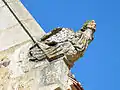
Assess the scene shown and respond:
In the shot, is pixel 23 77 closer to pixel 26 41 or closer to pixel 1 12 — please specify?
pixel 26 41

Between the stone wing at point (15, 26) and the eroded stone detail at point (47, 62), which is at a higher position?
the stone wing at point (15, 26)

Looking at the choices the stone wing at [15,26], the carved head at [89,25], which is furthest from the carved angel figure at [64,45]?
the stone wing at [15,26]

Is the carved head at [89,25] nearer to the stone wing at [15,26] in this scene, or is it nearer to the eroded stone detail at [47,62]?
the eroded stone detail at [47,62]

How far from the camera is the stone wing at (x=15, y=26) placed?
814 cm

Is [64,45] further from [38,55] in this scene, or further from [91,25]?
[91,25]

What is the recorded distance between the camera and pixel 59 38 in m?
7.92

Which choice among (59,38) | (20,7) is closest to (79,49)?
(59,38)

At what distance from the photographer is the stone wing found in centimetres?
814

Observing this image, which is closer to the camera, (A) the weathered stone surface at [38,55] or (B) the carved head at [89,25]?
(A) the weathered stone surface at [38,55]

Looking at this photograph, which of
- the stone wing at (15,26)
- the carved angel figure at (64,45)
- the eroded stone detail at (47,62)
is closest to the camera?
the eroded stone detail at (47,62)

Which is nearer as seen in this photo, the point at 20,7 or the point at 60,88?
the point at 60,88

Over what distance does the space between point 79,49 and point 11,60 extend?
0.96m

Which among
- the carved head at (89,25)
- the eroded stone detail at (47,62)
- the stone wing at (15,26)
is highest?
the stone wing at (15,26)

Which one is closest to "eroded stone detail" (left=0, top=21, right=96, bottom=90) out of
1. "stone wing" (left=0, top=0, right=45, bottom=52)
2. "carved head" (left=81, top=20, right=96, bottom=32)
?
"carved head" (left=81, top=20, right=96, bottom=32)
